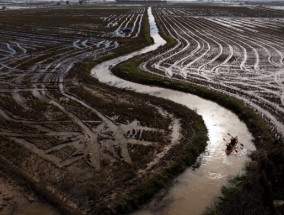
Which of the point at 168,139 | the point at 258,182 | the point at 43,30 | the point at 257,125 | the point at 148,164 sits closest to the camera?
the point at 258,182

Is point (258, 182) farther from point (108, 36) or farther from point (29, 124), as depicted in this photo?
point (108, 36)

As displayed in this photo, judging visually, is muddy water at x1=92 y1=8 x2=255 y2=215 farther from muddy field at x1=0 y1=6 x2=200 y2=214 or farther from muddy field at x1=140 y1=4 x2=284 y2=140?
muddy field at x1=140 y1=4 x2=284 y2=140

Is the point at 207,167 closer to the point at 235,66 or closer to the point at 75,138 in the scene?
the point at 75,138

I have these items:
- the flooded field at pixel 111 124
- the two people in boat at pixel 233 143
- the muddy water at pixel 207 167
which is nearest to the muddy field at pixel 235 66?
the flooded field at pixel 111 124

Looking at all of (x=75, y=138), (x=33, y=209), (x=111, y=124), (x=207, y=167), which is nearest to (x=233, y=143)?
(x=207, y=167)

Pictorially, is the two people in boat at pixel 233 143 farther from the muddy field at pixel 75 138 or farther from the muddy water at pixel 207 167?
the muddy field at pixel 75 138

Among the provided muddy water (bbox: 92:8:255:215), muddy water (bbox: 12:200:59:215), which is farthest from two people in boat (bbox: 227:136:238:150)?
muddy water (bbox: 12:200:59:215)

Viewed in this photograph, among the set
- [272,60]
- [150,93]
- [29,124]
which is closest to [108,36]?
[272,60]
